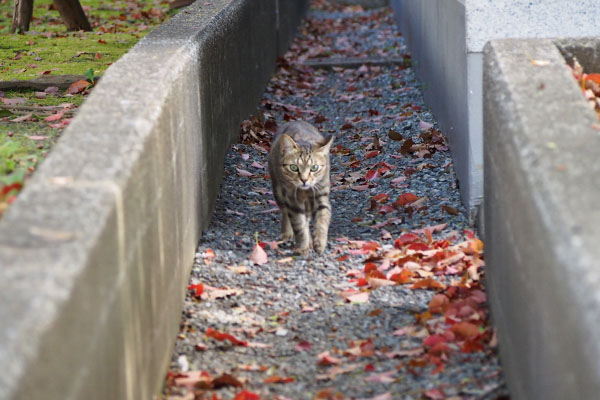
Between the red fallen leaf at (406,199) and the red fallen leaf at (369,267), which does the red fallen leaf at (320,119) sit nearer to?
the red fallen leaf at (406,199)

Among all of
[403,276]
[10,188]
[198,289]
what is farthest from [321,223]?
[10,188]

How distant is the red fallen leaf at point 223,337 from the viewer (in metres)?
4.91

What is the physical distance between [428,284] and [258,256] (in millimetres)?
1269

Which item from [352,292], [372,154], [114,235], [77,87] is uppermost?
[114,235]

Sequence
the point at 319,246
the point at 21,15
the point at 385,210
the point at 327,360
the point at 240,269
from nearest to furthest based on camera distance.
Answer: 1. the point at 327,360
2. the point at 240,269
3. the point at 319,246
4. the point at 385,210
5. the point at 21,15

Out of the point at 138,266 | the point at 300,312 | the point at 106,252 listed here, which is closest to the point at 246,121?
the point at 300,312

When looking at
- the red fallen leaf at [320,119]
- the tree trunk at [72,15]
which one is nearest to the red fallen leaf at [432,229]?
the red fallen leaf at [320,119]

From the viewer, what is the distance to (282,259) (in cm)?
630

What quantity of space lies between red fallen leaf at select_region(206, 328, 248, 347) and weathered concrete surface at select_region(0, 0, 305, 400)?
0.75 feet

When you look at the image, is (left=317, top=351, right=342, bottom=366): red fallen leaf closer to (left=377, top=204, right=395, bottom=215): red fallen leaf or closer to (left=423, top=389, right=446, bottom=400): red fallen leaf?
(left=423, top=389, right=446, bottom=400): red fallen leaf

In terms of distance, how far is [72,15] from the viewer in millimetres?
11820

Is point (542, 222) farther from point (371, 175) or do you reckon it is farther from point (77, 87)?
point (77, 87)

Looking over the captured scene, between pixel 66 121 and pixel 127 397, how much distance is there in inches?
127

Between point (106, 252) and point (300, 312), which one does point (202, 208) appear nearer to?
point (300, 312)
